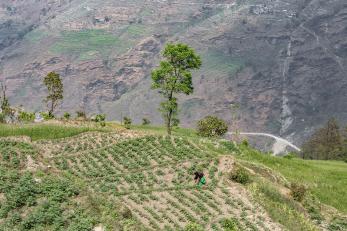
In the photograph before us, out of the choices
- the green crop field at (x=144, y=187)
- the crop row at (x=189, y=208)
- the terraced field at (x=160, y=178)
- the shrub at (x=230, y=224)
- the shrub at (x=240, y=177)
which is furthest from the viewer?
the shrub at (x=240, y=177)

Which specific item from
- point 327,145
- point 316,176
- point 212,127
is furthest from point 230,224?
point 327,145

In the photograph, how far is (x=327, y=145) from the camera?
13000 centimetres

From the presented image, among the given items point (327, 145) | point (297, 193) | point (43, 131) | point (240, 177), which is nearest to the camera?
point (240, 177)

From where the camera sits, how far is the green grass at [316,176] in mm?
46531

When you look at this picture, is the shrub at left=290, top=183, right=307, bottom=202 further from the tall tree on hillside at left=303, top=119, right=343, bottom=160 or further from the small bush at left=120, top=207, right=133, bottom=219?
the tall tree on hillside at left=303, top=119, right=343, bottom=160

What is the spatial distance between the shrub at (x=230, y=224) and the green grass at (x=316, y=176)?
18005mm

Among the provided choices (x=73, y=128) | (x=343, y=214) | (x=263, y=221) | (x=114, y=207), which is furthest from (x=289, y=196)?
(x=73, y=128)

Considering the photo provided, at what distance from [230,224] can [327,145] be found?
10727 cm

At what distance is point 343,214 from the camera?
4269 centimetres

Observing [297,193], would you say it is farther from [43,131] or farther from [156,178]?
[43,131]

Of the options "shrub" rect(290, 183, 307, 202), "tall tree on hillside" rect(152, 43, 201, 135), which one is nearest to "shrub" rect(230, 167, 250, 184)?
"shrub" rect(290, 183, 307, 202)

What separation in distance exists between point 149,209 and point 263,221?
23.8 feet

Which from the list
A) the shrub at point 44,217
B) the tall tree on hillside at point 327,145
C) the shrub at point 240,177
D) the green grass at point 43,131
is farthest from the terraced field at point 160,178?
the tall tree on hillside at point 327,145

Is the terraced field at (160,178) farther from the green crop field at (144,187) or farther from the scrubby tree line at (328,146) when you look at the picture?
the scrubby tree line at (328,146)
